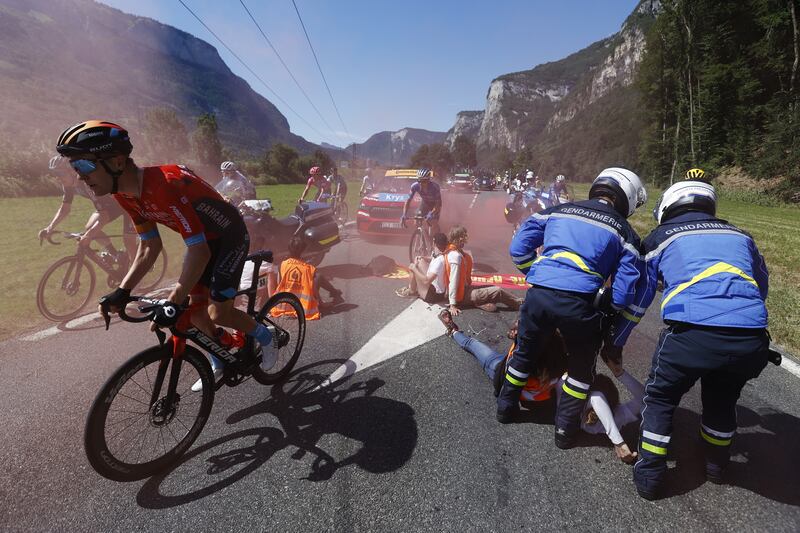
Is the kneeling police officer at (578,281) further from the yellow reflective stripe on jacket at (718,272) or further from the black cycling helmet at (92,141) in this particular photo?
the black cycling helmet at (92,141)

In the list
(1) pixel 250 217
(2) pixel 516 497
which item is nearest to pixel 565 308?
(2) pixel 516 497

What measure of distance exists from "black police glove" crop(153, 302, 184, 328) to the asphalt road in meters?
1.06

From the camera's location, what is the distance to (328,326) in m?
4.93

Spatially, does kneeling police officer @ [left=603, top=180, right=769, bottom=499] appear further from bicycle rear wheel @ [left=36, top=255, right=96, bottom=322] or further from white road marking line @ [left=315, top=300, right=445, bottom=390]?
bicycle rear wheel @ [left=36, top=255, right=96, bottom=322]

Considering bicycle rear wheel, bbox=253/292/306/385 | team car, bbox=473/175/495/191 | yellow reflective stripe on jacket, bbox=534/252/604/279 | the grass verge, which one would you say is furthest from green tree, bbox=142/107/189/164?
yellow reflective stripe on jacket, bbox=534/252/604/279

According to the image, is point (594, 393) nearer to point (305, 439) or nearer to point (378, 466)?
point (378, 466)

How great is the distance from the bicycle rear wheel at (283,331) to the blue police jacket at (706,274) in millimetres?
3048

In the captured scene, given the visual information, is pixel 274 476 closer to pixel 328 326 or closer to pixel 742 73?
pixel 328 326

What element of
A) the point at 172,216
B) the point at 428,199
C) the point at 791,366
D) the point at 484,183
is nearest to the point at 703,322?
the point at 791,366

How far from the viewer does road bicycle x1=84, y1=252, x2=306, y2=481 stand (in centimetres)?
233

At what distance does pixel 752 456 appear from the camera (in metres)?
2.70

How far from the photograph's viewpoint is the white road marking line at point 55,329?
4.45 m

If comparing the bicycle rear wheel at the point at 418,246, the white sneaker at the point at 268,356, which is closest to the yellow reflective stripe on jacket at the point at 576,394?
the white sneaker at the point at 268,356

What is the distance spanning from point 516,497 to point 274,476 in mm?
1543
